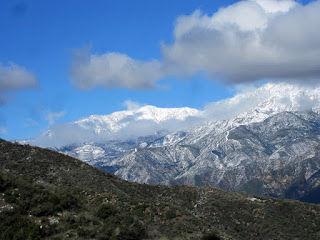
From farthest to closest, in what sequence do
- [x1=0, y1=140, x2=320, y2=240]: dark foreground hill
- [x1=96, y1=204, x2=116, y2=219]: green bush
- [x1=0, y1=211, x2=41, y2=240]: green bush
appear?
[x1=96, y1=204, x2=116, y2=219]: green bush → [x1=0, y1=140, x2=320, y2=240]: dark foreground hill → [x1=0, y1=211, x2=41, y2=240]: green bush

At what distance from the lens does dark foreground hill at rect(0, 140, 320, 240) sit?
26.5 metres

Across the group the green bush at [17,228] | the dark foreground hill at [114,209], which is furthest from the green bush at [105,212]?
the green bush at [17,228]

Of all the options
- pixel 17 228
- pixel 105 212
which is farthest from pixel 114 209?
pixel 17 228

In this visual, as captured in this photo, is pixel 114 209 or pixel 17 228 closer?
pixel 17 228

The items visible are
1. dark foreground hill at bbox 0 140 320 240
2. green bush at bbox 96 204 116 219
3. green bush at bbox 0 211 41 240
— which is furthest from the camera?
green bush at bbox 96 204 116 219

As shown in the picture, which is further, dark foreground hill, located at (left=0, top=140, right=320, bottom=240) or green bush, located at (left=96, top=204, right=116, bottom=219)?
green bush, located at (left=96, top=204, right=116, bottom=219)

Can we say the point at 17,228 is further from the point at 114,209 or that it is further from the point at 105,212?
the point at 114,209

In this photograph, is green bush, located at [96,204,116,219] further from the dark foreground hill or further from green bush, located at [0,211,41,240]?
green bush, located at [0,211,41,240]

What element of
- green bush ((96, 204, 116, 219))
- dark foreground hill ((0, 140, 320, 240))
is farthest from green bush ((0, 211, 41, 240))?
green bush ((96, 204, 116, 219))

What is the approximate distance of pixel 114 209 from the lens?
119ft

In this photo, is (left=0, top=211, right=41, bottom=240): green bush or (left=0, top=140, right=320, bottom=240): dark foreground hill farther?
(left=0, top=140, right=320, bottom=240): dark foreground hill

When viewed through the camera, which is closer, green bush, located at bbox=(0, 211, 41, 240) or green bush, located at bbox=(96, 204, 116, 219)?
green bush, located at bbox=(0, 211, 41, 240)

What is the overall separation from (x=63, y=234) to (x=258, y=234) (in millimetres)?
43260

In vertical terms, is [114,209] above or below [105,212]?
above
